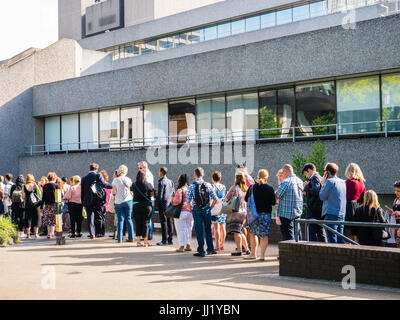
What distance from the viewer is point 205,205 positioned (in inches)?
416

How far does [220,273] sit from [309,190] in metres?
2.35

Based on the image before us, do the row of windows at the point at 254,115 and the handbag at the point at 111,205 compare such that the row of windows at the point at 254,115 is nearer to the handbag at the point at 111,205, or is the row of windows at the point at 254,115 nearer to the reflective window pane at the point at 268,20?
the handbag at the point at 111,205

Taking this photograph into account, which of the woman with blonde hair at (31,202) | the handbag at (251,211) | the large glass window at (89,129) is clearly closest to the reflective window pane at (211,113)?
the large glass window at (89,129)

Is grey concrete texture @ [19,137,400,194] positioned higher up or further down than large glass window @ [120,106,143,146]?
further down

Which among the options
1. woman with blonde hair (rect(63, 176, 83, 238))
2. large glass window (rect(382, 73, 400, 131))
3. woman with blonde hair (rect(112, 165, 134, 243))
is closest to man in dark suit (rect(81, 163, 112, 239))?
woman with blonde hair (rect(63, 176, 83, 238))

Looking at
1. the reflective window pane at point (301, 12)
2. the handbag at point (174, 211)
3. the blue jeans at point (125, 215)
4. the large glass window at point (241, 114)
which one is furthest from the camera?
the reflective window pane at point (301, 12)

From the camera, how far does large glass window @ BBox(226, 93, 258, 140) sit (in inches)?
811

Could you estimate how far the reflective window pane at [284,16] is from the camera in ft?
116

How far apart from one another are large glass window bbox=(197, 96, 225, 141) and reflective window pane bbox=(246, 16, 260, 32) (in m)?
16.4

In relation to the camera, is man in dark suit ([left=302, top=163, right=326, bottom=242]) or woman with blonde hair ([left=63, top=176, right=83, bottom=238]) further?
woman with blonde hair ([left=63, top=176, right=83, bottom=238])

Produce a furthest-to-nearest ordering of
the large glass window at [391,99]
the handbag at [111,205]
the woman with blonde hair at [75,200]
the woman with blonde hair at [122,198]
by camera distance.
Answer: the large glass window at [391,99], the woman with blonde hair at [75,200], the handbag at [111,205], the woman with blonde hair at [122,198]

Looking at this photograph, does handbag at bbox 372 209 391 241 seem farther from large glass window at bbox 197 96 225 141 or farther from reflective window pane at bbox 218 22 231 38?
reflective window pane at bbox 218 22 231 38

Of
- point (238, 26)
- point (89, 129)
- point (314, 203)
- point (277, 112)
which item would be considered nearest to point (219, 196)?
point (314, 203)

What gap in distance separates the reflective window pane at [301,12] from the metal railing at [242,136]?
16029 mm
